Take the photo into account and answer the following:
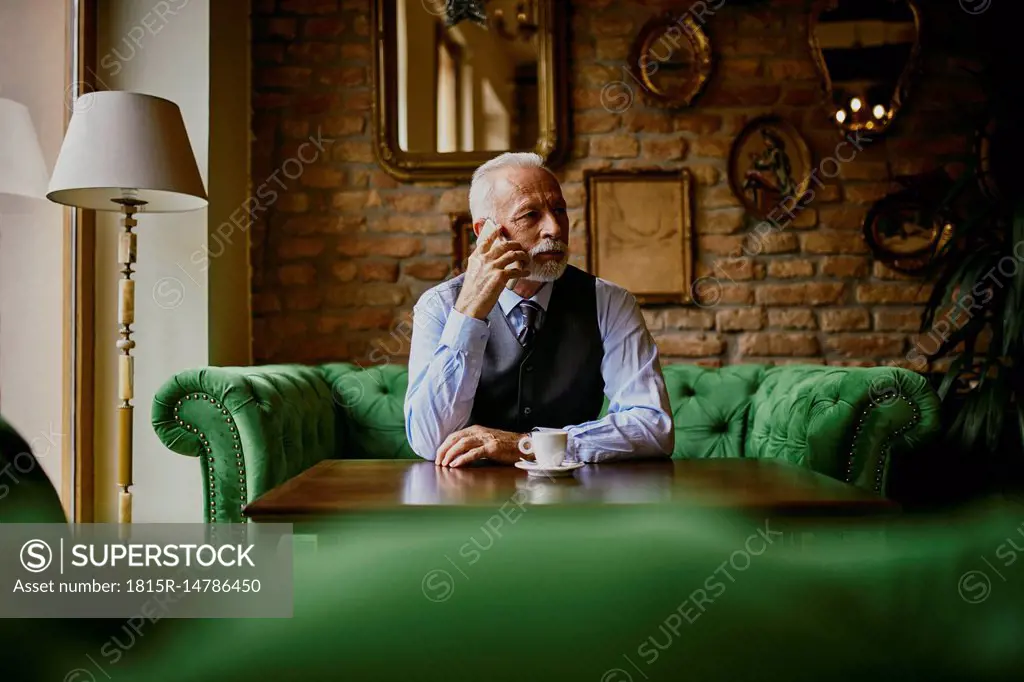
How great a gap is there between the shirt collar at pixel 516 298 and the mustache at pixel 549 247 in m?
0.11

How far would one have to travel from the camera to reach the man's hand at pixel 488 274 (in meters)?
1.82

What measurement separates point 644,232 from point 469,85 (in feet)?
2.92

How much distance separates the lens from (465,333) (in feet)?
5.93

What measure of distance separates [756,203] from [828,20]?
76cm

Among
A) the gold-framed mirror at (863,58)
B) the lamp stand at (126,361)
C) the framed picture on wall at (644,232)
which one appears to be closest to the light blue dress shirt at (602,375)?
the lamp stand at (126,361)

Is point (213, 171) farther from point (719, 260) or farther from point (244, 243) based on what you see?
point (719, 260)

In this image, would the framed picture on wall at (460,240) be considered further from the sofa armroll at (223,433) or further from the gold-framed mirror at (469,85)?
the sofa armroll at (223,433)

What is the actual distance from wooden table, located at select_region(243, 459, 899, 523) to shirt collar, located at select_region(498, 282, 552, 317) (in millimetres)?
523

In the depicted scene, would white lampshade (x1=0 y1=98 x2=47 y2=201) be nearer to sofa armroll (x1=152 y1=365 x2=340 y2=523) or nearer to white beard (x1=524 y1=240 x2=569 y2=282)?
sofa armroll (x1=152 y1=365 x2=340 y2=523)

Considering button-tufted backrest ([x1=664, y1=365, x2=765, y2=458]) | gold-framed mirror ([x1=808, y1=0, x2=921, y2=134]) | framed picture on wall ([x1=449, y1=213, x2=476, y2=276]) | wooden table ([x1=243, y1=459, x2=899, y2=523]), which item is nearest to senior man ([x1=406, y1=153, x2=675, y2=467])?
wooden table ([x1=243, y1=459, x2=899, y2=523])

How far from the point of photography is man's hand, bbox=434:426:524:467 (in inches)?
62.2

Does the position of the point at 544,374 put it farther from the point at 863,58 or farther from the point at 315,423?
the point at 863,58

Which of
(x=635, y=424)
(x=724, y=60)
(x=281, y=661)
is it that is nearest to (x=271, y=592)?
(x=281, y=661)

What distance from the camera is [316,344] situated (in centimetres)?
329
